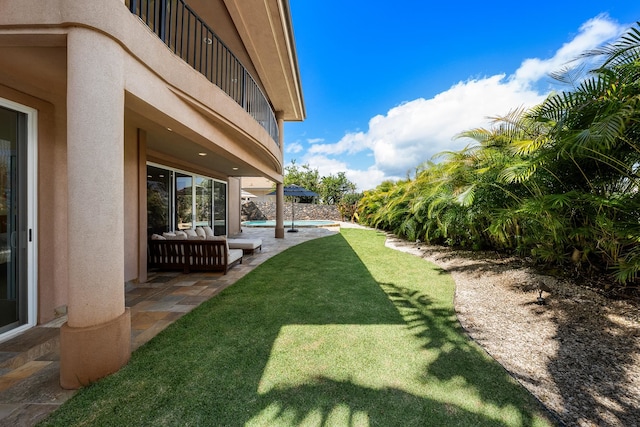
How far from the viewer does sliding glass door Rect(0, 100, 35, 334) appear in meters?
3.29

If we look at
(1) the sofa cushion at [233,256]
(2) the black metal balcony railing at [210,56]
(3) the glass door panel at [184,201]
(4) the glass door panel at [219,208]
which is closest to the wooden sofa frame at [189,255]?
(1) the sofa cushion at [233,256]

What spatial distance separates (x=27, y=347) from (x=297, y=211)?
2682cm

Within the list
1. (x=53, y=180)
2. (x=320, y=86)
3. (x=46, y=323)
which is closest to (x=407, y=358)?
(x=46, y=323)

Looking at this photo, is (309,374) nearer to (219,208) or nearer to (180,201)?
(180,201)

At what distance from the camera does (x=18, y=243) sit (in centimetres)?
343

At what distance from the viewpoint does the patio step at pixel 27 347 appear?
2.81 metres

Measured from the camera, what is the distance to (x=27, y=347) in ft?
10.0

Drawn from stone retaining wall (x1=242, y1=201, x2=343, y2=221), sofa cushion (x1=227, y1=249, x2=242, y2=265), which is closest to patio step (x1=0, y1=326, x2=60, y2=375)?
sofa cushion (x1=227, y1=249, x2=242, y2=265)

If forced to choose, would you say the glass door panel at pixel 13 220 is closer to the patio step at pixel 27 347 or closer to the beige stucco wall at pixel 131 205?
the patio step at pixel 27 347

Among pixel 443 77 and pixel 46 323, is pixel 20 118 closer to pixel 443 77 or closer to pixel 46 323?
pixel 46 323

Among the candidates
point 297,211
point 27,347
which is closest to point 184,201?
point 27,347

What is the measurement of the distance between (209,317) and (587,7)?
11.6m

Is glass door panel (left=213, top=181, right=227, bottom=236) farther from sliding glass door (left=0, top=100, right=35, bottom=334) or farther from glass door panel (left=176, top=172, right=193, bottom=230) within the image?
sliding glass door (left=0, top=100, right=35, bottom=334)

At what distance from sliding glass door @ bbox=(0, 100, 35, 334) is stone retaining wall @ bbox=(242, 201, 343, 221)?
25.0m
